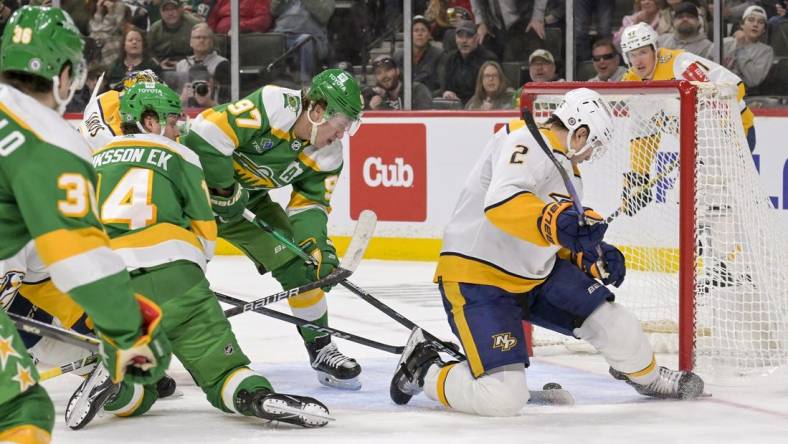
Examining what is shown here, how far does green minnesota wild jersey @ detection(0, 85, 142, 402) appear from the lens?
2201mm

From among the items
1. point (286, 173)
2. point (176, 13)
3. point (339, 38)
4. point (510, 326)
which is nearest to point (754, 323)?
point (510, 326)

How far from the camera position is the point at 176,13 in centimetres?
855

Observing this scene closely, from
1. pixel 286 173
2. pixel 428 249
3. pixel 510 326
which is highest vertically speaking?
pixel 286 173

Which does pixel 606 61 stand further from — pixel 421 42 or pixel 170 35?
pixel 170 35

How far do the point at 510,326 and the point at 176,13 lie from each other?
17.1 ft

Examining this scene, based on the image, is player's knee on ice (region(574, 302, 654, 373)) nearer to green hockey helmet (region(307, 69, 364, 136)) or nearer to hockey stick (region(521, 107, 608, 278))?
hockey stick (region(521, 107, 608, 278))

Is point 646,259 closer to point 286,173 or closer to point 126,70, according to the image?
point 286,173

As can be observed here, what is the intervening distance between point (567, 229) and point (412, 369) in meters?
0.66

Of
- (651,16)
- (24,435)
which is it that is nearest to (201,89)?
(651,16)

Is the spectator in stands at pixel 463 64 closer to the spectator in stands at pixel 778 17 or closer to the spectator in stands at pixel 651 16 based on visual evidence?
the spectator in stands at pixel 651 16

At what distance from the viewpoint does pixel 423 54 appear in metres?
7.81

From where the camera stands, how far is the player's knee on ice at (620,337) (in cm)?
392

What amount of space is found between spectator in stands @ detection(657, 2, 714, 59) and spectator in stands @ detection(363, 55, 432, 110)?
4.55 feet

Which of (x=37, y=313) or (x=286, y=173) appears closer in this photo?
(x=37, y=313)
